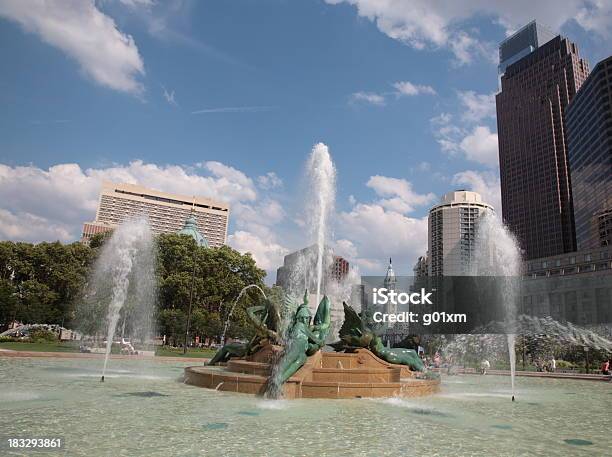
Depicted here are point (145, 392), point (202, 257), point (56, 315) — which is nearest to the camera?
point (145, 392)

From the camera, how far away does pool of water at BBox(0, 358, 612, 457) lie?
279 inches

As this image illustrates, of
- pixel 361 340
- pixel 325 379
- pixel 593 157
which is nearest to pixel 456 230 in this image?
pixel 593 157

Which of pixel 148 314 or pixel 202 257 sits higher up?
pixel 202 257

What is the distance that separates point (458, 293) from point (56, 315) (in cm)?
6521

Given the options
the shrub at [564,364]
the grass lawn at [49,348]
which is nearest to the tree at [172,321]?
the grass lawn at [49,348]

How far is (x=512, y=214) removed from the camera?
13838 centimetres

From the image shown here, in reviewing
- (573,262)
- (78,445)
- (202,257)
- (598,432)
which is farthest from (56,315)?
(573,262)

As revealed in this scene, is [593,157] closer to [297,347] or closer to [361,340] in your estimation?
[361,340]

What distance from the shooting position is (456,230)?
142m

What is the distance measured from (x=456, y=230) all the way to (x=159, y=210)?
11017cm

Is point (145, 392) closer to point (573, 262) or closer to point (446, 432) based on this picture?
point (446, 432)

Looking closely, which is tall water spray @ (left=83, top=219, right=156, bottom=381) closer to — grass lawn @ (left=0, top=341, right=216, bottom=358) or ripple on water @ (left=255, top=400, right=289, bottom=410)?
grass lawn @ (left=0, top=341, right=216, bottom=358)

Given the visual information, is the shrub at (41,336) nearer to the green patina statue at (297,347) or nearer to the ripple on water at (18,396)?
the ripple on water at (18,396)

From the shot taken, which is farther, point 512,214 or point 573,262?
point 512,214
